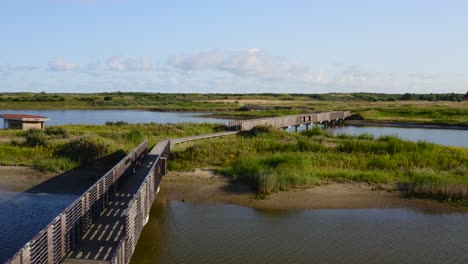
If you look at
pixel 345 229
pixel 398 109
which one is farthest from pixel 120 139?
pixel 398 109

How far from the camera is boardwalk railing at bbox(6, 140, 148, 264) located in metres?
8.55

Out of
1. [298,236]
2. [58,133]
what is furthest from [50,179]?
[58,133]

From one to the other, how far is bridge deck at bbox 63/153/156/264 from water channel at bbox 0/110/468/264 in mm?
770

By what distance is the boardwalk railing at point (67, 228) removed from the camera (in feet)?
28.1

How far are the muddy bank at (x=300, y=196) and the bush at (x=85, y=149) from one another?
19.1 feet

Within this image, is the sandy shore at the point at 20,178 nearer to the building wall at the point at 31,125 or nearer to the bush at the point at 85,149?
the bush at the point at 85,149

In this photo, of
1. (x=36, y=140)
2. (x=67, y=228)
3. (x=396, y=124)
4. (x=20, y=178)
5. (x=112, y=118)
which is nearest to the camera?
(x=67, y=228)

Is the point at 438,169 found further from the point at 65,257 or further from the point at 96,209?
the point at 65,257

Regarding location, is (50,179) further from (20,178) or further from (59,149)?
(59,149)

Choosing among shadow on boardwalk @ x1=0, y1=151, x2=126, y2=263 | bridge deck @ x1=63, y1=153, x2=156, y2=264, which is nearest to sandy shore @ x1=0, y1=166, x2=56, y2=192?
shadow on boardwalk @ x1=0, y1=151, x2=126, y2=263

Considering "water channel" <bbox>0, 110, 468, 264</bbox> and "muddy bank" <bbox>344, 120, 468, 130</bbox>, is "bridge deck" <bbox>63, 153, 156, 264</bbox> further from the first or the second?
"muddy bank" <bbox>344, 120, 468, 130</bbox>

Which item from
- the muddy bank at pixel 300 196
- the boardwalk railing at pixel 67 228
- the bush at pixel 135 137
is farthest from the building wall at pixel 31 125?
the boardwalk railing at pixel 67 228

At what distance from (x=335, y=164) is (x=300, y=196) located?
656cm

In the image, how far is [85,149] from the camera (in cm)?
2553
